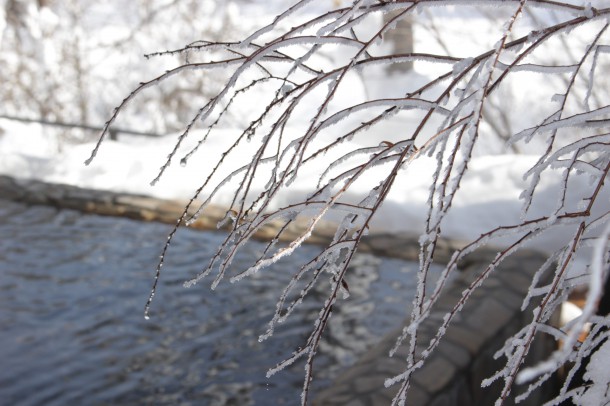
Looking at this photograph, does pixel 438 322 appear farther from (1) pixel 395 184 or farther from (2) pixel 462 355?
(1) pixel 395 184

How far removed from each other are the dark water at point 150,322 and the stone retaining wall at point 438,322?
0.27m

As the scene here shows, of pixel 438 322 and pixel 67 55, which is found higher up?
pixel 67 55

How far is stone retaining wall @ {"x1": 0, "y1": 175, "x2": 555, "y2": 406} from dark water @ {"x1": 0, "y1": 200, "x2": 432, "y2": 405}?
0.88ft

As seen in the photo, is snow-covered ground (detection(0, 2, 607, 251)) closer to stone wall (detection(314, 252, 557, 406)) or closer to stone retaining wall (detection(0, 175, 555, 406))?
stone retaining wall (detection(0, 175, 555, 406))

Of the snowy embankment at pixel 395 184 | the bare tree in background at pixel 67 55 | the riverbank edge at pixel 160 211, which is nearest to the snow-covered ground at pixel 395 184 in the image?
the snowy embankment at pixel 395 184

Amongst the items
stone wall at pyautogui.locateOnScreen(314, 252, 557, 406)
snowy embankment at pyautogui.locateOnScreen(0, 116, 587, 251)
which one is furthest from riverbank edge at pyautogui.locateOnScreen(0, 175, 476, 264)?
stone wall at pyautogui.locateOnScreen(314, 252, 557, 406)

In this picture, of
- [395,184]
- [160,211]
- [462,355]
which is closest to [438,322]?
[462,355]

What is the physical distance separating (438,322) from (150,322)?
1.67 meters

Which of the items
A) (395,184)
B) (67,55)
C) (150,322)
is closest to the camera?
(150,322)

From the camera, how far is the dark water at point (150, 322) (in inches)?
140

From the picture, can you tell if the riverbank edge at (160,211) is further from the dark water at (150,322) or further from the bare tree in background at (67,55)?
the bare tree in background at (67,55)

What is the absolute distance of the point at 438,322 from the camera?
374cm

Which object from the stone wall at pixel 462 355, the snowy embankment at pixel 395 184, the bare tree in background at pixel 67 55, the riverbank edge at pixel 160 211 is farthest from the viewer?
the bare tree in background at pixel 67 55

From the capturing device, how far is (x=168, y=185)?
714 centimetres
